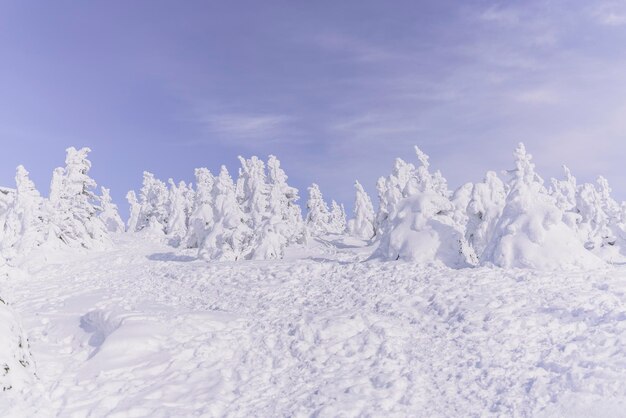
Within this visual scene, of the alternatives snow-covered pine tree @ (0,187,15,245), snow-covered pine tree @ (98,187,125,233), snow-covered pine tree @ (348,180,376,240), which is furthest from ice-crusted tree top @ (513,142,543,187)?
snow-covered pine tree @ (98,187,125,233)

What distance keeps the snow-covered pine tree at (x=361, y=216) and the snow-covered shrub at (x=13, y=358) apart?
56409 millimetres

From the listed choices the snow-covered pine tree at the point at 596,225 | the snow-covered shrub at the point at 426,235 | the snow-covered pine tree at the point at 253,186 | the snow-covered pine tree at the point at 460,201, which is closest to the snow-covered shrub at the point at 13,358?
the snow-covered shrub at the point at 426,235

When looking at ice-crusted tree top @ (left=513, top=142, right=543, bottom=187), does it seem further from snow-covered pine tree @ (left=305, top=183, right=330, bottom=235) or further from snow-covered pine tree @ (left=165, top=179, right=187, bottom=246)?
snow-covered pine tree @ (left=165, top=179, right=187, bottom=246)

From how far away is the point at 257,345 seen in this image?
12.7 metres

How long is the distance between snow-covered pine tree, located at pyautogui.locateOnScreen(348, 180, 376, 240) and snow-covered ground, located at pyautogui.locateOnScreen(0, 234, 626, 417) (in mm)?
47741

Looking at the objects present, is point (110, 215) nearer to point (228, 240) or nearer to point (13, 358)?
point (228, 240)

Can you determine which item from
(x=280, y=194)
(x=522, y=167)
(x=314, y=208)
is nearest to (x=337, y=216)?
(x=314, y=208)

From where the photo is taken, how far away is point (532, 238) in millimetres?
17484

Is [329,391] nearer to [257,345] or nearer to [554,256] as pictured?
[257,345]

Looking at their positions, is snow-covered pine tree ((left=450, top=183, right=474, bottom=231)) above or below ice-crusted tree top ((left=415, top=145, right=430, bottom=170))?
below

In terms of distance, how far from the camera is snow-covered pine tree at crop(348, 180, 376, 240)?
66.6m

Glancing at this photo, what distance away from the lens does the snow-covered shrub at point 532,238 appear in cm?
1675

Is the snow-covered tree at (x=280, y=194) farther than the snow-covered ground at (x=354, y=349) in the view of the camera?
Yes

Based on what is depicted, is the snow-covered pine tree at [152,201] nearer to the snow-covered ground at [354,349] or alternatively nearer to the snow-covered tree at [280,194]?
the snow-covered tree at [280,194]
